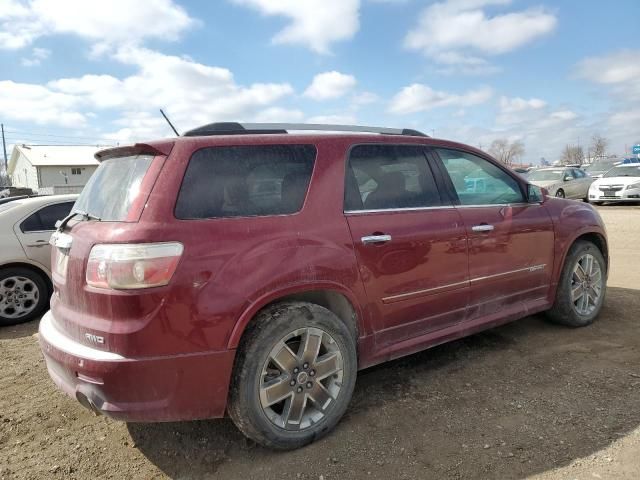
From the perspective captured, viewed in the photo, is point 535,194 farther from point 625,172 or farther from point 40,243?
point 625,172

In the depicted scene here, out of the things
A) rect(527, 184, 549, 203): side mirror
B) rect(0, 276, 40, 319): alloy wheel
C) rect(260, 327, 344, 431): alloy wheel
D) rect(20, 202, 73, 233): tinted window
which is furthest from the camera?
rect(20, 202, 73, 233): tinted window

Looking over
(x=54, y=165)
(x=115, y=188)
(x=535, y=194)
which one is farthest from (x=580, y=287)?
(x=54, y=165)

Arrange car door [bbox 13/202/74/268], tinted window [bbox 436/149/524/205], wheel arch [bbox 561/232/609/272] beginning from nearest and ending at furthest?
tinted window [bbox 436/149/524/205], wheel arch [bbox 561/232/609/272], car door [bbox 13/202/74/268]

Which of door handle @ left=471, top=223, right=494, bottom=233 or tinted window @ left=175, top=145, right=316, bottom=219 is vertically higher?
tinted window @ left=175, top=145, right=316, bottom=219

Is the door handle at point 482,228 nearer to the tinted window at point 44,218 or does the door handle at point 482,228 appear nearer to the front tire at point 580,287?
the front tire at point 580,287

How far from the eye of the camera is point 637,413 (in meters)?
3.02

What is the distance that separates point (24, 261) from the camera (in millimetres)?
5691

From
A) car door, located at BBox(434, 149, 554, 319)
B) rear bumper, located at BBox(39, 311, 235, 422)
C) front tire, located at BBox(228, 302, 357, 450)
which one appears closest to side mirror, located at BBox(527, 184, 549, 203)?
car door, located at BBox(434, 149, 554, 319)

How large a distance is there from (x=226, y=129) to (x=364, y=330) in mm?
1519

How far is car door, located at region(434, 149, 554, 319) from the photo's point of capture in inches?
146

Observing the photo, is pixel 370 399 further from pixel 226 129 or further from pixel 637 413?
pixel 226 129

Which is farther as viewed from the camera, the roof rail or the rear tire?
the rear tire

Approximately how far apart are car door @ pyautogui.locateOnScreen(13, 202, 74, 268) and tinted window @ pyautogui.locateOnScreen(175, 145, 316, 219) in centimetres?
406

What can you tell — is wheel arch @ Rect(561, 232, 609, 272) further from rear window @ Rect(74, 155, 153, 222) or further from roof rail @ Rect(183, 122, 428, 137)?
rear window @ Rect(74, 155, 153, 222)
